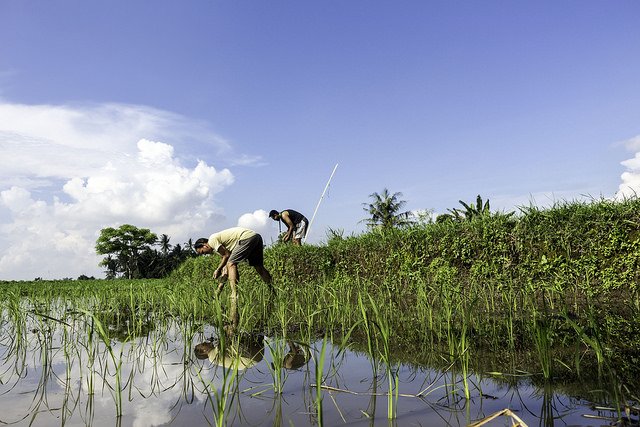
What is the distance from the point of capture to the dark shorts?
304 inches

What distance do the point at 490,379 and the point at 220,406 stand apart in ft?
6.39

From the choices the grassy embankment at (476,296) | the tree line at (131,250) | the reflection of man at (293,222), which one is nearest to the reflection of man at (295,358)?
the grassy embankment at (476,296)

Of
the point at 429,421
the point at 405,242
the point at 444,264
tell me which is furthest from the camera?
the point at 405,242

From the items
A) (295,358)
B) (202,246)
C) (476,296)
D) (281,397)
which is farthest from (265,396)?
(202,246)

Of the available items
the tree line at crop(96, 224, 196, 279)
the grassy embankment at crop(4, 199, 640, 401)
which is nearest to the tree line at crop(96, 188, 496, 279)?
the tree line at crop(96, 224, 196, 279)

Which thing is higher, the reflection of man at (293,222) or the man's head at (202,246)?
the reflection of man at (293,222)

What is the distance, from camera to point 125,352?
172 inches

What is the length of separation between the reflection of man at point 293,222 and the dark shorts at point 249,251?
4283 mm

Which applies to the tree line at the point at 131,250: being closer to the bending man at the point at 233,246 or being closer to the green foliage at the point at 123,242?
the green foliage at the point at 123,242

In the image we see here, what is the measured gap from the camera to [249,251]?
26.0 feet

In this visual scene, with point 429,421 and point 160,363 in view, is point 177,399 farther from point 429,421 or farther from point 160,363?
point 429,421

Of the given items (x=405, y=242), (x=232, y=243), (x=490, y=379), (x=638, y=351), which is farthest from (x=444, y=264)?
(x=490, y=379)

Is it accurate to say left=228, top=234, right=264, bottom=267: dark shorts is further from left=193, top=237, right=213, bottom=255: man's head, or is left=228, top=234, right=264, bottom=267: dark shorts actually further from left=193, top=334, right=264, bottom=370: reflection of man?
left=193, top=334, right=264, bottom=370: reflection of man

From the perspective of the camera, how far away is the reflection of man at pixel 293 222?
12.6 metres
